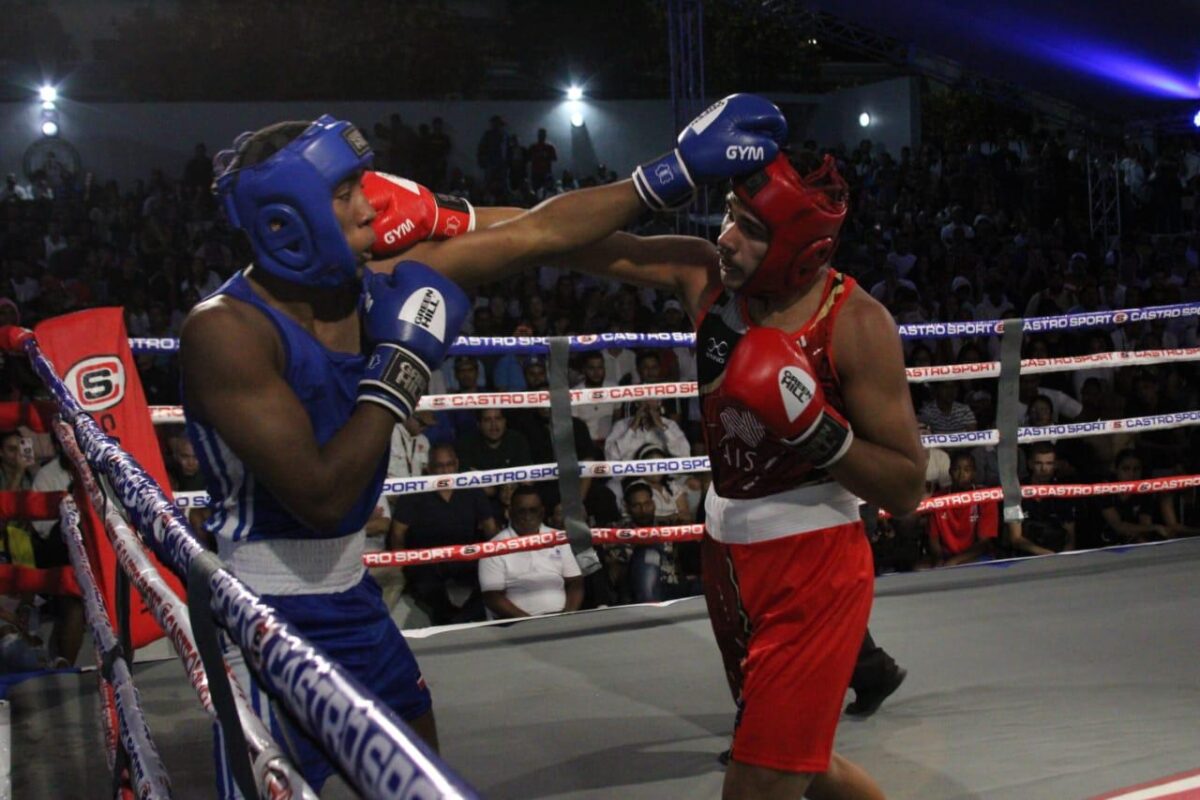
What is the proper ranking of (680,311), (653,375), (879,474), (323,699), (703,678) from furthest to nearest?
1. (680,311)
2. (653,375)
3. (703,678)
4. (879,474)
5. (323,699)

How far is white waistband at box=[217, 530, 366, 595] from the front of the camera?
1811mm

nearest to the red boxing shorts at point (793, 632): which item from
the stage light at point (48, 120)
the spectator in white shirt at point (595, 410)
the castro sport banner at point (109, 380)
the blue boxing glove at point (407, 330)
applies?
the blue boxing glove at point (407, 330)

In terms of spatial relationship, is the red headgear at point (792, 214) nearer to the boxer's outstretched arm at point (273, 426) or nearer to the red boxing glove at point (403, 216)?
the red boxing glove at point (403, 216)

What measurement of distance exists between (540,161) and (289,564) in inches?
464

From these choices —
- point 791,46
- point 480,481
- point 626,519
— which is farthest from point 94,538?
point 791,46

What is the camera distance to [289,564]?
1814mm

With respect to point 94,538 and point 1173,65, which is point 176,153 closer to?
point 1173,65

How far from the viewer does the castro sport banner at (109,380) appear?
335 cm

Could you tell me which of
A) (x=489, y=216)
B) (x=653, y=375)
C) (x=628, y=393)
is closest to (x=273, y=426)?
(x=489, y=216)

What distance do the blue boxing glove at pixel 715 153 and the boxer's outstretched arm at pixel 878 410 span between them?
1.06ft

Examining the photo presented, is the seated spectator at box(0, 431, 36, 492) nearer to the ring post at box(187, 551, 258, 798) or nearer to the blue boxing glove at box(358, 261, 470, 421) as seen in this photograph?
the blue boxing glove at box(358, 261, 470, 421)

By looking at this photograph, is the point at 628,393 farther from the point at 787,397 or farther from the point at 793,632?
the point at 787,397

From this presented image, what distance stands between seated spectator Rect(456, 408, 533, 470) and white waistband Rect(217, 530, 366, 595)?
331cm

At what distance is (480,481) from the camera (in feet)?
13.8
